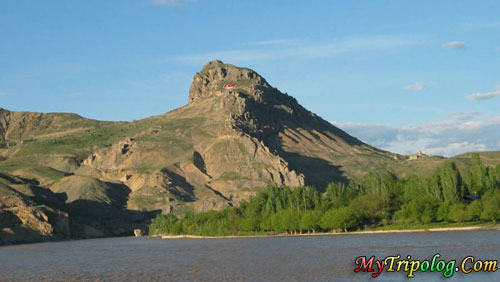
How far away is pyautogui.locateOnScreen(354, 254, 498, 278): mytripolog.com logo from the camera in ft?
299

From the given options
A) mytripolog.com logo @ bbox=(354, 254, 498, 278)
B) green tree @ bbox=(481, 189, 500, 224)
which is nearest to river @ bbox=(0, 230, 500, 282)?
mytripolog.com logo @ bbox=(354, 254, 498, 278)

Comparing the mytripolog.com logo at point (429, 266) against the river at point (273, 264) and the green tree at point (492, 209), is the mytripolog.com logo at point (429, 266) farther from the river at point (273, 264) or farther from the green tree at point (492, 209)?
the green tree at point (492, 209)

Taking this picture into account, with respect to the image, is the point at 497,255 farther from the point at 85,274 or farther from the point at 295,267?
the point at 85,274

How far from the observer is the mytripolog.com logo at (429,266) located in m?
91.1

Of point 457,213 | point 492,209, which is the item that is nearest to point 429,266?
point 492,209

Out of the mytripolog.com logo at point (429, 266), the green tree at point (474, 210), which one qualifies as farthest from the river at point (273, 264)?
the green tree at point (474, 210)

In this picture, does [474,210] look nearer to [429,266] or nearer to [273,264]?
[273,264]

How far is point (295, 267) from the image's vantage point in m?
113

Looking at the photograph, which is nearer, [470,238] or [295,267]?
[295,267]

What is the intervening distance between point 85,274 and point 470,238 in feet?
246

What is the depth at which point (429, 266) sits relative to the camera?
9788cm

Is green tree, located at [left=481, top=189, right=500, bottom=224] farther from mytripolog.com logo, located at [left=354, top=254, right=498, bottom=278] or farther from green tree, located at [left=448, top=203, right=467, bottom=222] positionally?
mytripolog.com logo, located at [left=354, top=254, right=498, bottom=278]

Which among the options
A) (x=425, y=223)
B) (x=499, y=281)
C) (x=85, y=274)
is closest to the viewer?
(x=499, y=281)

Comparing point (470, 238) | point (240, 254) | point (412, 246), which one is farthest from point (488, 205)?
point (240, 254)
